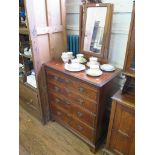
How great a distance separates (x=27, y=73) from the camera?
203cm

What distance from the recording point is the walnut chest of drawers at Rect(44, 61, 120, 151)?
1336 millimetres

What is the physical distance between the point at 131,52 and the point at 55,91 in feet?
3.20

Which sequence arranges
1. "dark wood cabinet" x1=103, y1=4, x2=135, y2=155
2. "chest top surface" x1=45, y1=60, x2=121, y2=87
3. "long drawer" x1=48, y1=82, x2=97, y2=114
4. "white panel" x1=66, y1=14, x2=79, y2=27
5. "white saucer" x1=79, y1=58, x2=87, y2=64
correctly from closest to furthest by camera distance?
"dark wood cabinet" x1=103, y1=4, x2=135, y2=155 → "chest top surface" x1=45, y1=60, x2=121, y2=87 → "long drawer" x1=48, y1=82, x2=97, y2=114 → "white saucer" x1=79, y1=58, x2=87, y2=64 → "white panel" x1=66, y1=14, x2=79, y2=27

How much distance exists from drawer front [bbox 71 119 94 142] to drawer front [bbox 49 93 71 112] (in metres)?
0.18

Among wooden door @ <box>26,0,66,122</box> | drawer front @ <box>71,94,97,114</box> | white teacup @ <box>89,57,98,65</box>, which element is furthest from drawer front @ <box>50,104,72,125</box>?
white teacup @ <box>89,57,98,65</box>

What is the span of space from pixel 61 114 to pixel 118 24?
1214mm

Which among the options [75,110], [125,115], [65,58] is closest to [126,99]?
[125,115]

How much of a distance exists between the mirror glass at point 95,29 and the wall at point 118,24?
0.52 ft

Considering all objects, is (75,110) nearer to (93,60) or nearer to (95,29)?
(93,60)

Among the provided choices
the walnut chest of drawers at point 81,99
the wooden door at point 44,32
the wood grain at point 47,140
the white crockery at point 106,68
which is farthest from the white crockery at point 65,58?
the wood grain at point 47,140

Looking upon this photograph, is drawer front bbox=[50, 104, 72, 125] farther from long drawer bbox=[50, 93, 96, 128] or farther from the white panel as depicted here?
the white panel

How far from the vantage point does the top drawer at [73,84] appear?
133cm
